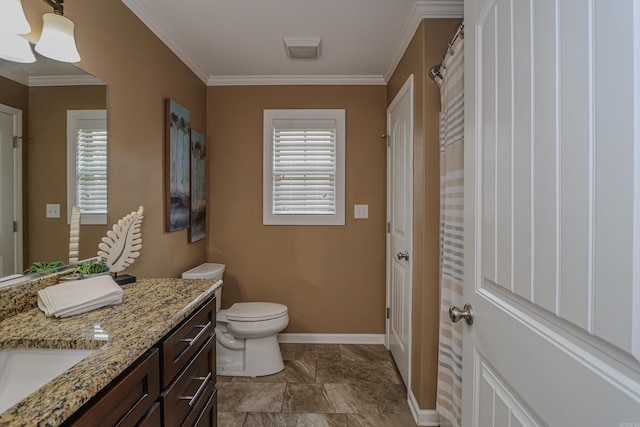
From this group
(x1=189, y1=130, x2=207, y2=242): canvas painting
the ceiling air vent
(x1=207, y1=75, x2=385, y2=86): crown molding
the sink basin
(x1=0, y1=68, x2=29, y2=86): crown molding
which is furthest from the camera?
(x1=207, y1=75, x2=385, y2=86): crown molding

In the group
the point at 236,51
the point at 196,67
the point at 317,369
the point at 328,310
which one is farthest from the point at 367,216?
the point at 196,67

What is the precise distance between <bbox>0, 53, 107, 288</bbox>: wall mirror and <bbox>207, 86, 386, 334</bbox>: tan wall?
1519mm

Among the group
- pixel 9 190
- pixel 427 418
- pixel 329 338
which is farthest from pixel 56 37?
pixel 329 338

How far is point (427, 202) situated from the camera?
6.36 ft

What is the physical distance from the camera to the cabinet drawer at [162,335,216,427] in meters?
1.06

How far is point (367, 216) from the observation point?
2951 millimetres

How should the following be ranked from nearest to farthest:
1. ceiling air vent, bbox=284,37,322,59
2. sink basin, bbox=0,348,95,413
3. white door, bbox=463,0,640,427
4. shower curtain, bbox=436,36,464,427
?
white door, bbox=463,0,640,427 < sink basin, bbox=0,348,95,413 < shower curtain, bbox=436,36,464,427 < ceiling air vent, bbox=284,37,322,59

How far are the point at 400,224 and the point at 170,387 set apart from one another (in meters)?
1.81

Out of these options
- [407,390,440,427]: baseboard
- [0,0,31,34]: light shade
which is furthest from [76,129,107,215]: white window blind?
[407,390,440,427]: baseboard

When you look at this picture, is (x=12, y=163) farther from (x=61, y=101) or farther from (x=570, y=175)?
(x=570, y=175)

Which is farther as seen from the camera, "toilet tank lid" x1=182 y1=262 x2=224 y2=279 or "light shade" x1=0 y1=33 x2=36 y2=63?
"toilet tank lid" x1=182 y1=262 x2=224 y2=279

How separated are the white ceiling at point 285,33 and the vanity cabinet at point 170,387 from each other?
1685mm

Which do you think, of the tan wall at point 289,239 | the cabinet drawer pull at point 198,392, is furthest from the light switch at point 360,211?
the cabinet drawer pull at point 198,392

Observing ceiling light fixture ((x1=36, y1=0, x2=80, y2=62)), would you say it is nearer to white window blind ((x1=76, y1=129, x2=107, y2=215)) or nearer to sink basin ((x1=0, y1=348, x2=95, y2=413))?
white window blind ((x1=76, y1=129, x2=107, y2=215))
